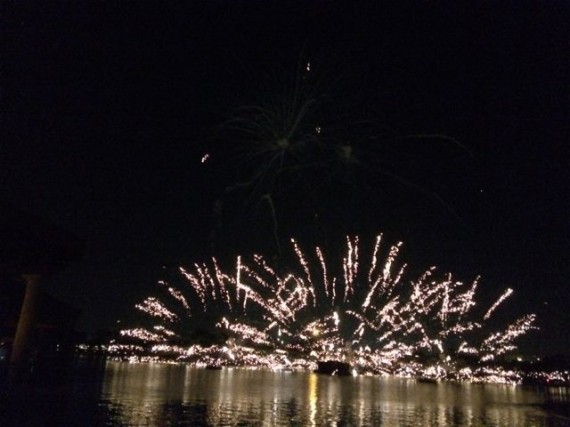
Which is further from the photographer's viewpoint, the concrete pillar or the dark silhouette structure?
the concrete pillar

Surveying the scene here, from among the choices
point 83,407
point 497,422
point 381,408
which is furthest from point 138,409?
point 497,422

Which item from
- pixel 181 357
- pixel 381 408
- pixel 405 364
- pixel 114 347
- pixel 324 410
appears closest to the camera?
pixel 324 410

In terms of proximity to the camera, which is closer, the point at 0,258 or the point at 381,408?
the point at 0,258

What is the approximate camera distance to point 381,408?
28734 millimetres

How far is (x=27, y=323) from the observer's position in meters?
23.0

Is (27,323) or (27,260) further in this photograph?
(27,323)

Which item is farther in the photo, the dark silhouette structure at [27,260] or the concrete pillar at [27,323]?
the concrete pillar at [27,323]

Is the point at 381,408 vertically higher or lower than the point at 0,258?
lower

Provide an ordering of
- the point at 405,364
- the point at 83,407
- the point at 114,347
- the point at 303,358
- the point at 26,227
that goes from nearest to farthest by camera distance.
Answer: the point at 83,407 < the point at 26,227 < the point at 405,364 < the point at 303,358 < the point at 114,347

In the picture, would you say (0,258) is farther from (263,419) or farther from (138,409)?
(263,419)

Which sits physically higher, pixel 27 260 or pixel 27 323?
pixel 27 260

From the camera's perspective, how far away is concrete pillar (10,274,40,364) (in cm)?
2286

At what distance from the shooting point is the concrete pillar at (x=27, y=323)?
22.9 meters

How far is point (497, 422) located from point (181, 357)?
147 m
